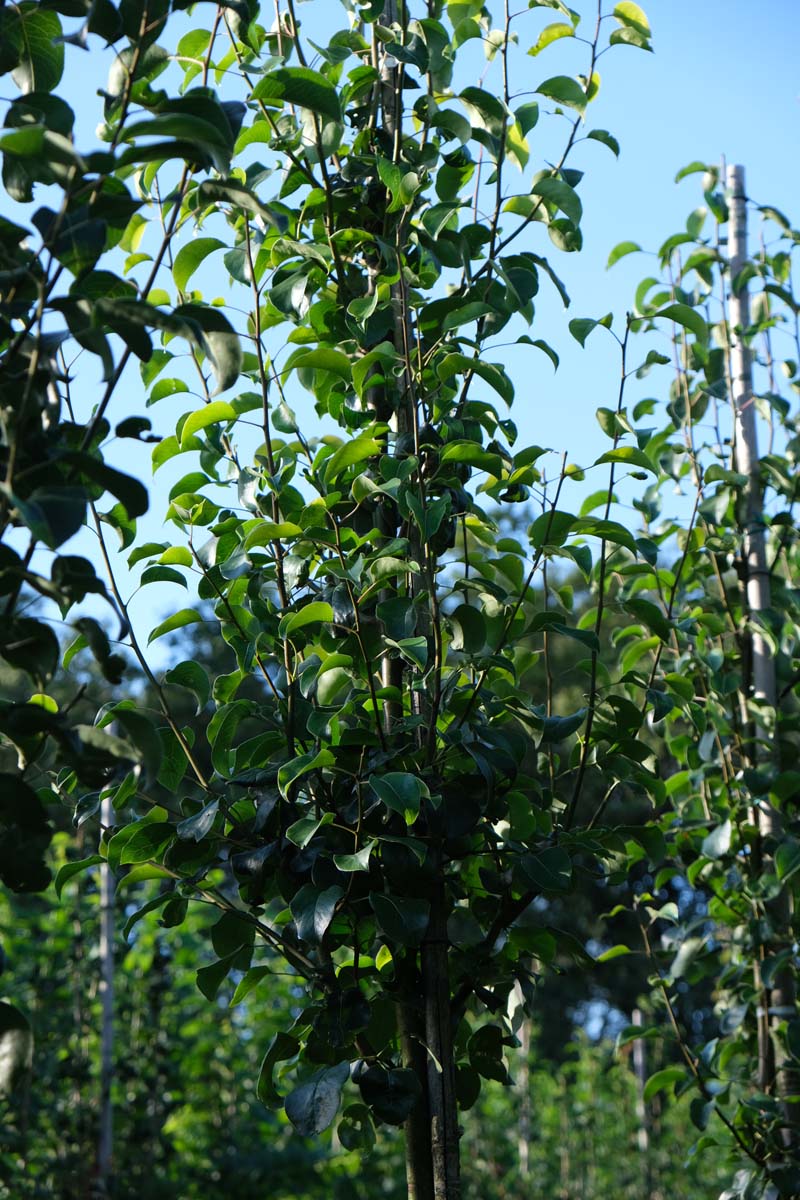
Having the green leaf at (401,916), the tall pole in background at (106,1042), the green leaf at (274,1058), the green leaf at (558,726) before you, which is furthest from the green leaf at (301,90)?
the tall pole in background at (106,1042)

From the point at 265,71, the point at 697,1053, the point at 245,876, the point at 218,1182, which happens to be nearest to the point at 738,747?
the point at 697,1053

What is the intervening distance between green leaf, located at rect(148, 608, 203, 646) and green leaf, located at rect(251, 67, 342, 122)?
0.65 meters

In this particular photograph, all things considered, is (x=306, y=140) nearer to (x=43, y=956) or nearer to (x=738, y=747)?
(x=738, y=747)

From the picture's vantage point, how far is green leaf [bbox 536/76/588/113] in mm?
1725

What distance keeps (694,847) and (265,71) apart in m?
1.92

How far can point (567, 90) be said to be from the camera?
1727 mm

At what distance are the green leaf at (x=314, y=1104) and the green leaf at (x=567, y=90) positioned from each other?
1.33 meters

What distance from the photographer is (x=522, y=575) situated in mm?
1700

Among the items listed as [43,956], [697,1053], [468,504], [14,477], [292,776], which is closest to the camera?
[14,477]

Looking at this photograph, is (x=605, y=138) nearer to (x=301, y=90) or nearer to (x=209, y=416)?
(x=301, y=90)

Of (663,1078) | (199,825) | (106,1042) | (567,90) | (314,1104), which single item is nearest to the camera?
(314,1104)

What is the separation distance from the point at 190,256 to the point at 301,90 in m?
0.31

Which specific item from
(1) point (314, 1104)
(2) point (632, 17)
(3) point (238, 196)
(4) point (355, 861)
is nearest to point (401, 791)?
(4) point (355, 861)

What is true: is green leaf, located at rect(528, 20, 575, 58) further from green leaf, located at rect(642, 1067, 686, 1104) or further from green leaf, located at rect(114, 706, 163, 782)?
green leaf, located at rect(642, 1067, 686, 1104)
